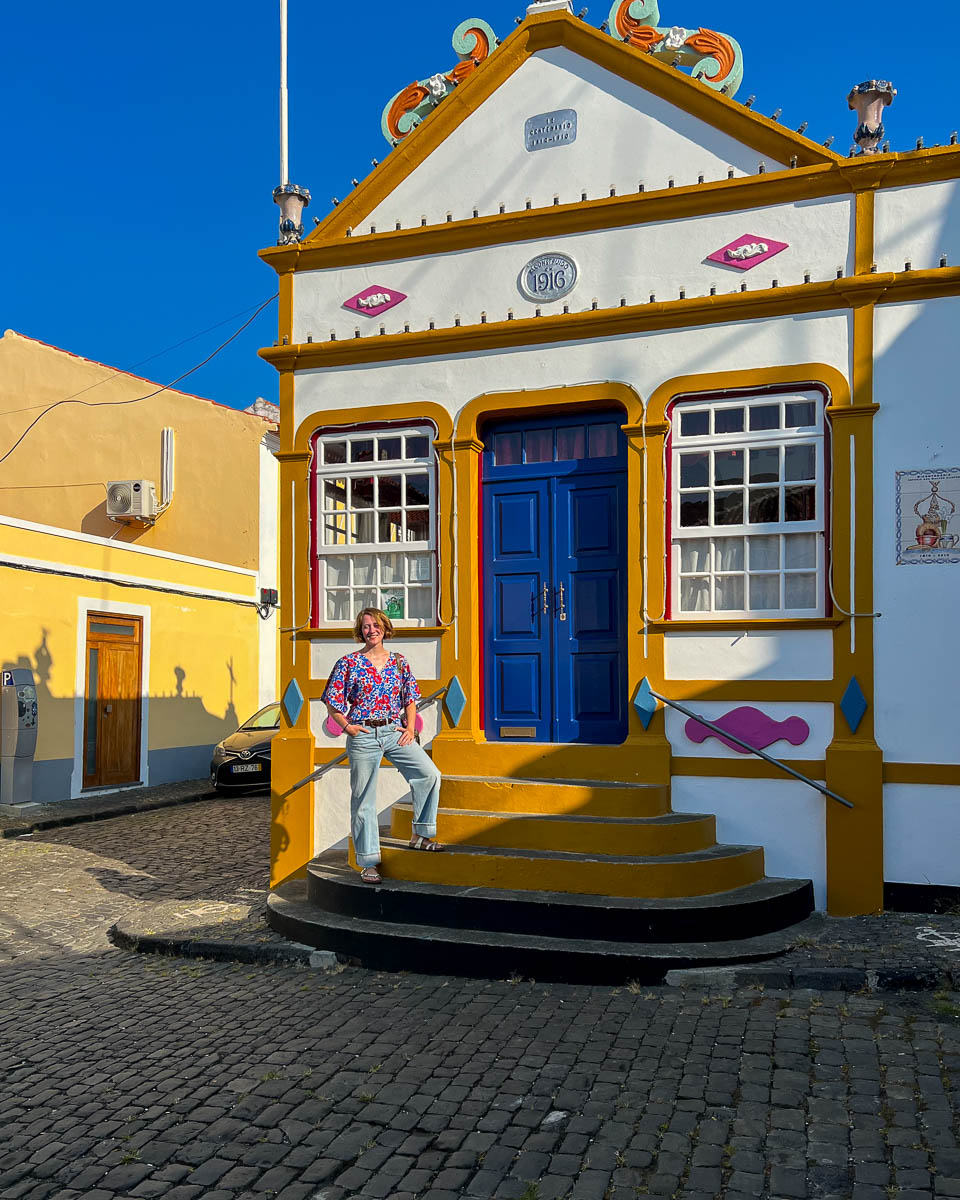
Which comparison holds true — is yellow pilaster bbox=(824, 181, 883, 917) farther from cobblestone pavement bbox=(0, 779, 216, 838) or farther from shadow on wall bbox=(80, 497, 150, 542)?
shadow on wall bbox=(80, 497, 150, 542)

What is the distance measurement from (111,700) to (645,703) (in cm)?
1141

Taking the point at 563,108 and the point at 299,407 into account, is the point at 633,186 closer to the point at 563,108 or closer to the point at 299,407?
the point at 563,108

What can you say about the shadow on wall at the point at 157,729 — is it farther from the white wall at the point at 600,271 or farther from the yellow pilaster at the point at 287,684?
the white wall at the point at 600,271

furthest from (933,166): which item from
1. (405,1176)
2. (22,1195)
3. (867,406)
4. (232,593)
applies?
(232,593)

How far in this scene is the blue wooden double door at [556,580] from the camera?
7641mm

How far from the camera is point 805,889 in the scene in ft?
21.5

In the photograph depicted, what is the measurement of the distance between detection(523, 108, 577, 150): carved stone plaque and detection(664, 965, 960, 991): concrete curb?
581cm

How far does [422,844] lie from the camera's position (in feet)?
22.1

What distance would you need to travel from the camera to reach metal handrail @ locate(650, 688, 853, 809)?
22.0 feet

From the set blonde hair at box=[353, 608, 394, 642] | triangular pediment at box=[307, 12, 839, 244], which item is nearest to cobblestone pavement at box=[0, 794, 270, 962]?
blonde hair at box=[353, 608, 394, 642]

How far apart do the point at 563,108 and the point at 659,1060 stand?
6506 millimetres

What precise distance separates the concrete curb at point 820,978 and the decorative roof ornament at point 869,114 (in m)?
5.14

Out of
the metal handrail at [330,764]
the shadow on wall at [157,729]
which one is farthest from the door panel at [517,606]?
the shadow on wall at [157,729]

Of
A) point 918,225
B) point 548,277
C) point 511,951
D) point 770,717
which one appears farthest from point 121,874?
point 918,225
